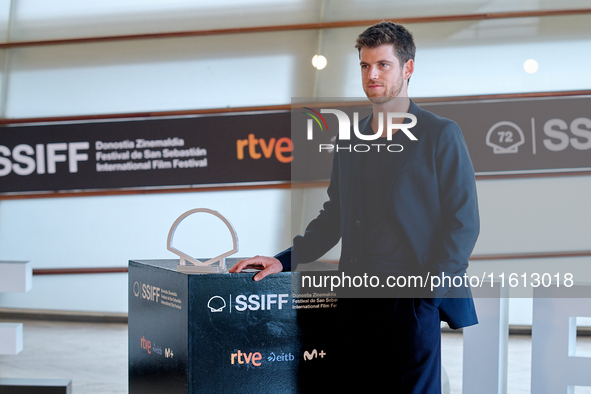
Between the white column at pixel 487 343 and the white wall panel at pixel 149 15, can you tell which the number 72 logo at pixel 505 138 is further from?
the white column at pixel 487 343

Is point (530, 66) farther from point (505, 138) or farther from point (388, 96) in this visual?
point (388, 96)

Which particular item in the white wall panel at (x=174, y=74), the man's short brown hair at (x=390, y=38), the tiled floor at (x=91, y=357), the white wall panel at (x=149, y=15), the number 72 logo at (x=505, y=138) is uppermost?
the white wall panel at (x=149, y=15)

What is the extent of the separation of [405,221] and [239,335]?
528 mm

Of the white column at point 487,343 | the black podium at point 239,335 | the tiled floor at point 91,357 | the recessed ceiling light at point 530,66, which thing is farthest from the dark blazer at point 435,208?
the recessed ceiling light at point 530,66

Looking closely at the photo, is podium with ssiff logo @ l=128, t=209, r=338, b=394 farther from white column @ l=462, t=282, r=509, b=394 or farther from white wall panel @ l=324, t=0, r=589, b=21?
white wall panel @ l=324, t=0, r=589, b=21

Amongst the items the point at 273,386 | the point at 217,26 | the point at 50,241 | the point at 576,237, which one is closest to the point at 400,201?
the point at 273,386

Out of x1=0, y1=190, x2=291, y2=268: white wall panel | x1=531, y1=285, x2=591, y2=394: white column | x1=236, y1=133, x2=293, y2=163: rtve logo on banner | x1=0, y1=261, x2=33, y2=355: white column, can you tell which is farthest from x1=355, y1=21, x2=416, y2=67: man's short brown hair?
x1=0, y1=190, x2=291, y2=268: white wall panel

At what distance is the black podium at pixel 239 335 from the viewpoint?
1288 millimetres

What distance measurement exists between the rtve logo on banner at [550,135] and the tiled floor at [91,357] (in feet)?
4.45

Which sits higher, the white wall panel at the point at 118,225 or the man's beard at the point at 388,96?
the man's beard at the point at 388,96

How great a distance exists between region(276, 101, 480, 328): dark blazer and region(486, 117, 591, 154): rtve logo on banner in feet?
7.57

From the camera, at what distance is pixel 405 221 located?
4.63ft

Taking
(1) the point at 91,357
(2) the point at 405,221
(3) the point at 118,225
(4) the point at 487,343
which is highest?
(2) the point at 405,221

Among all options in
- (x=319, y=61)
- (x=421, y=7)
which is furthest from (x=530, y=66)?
(x=319, y=61)
